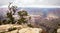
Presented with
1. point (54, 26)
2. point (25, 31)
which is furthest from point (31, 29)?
point (54, 26)

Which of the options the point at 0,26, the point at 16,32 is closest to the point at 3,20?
the point at 0,26

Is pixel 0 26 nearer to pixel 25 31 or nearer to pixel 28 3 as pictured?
pixel 25 31

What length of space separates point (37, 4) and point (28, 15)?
0.75ft

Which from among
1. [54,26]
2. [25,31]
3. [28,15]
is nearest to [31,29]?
[25,31]

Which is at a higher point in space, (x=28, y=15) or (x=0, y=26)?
(x=28, y=15)

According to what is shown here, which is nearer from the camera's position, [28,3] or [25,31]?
[25,31]

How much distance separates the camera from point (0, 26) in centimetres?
207

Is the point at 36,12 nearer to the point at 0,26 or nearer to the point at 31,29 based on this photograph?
the point at 31,29

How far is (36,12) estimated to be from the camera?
6.91 ft

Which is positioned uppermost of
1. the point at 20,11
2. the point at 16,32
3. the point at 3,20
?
the point at 20,11

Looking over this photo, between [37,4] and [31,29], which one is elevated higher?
[37,4]

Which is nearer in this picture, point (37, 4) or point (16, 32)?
point (16, 32)

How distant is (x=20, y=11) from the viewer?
6.95 feet

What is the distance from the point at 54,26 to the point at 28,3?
0.55 m
